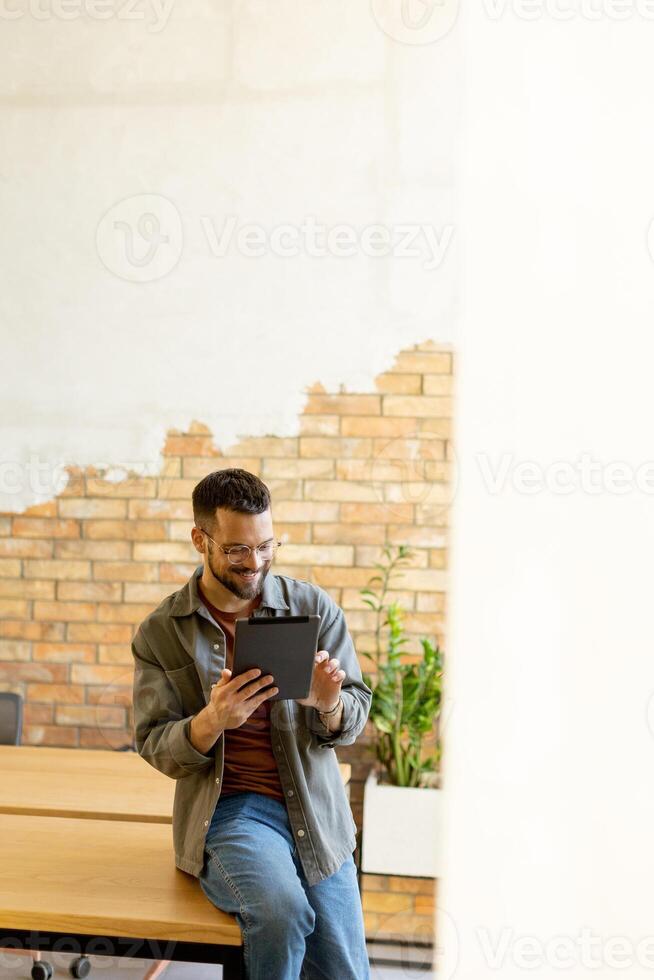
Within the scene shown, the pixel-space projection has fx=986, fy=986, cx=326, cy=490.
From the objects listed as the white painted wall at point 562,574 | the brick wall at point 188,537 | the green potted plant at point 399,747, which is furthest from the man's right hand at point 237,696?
the brick wall at point 188,537

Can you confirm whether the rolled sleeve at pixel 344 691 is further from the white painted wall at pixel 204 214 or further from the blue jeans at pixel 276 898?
the white painted wall at pixel 204 214

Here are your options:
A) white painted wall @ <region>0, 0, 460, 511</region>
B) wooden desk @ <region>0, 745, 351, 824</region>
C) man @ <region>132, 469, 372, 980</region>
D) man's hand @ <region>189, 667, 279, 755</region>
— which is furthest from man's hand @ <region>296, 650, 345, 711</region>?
white painted wall @ <region>0, 0, 460, 511</region>

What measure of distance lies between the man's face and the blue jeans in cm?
47

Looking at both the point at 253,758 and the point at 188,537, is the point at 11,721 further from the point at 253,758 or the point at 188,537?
the point at 253,758

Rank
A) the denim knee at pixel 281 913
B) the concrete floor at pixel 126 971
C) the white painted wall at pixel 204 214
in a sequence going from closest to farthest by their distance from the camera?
1. the denim knee at pixel 281 913
2. the concrete floor at pixel 126 971
3. the white painted wall at pixel 204 214

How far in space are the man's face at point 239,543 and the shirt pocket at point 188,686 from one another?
21 centimetres

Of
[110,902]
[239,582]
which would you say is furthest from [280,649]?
[110,902]

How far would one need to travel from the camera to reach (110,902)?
81.4 inches

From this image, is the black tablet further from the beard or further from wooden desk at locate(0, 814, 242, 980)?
wooden desk at locate(0, 814, 242, 980)

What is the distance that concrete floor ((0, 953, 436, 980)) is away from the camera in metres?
3.17

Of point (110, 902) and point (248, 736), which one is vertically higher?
point (248, 736)

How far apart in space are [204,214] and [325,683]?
224 centimetres

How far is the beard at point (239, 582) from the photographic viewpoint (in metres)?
2.23

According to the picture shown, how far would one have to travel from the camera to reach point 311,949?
213 cm
